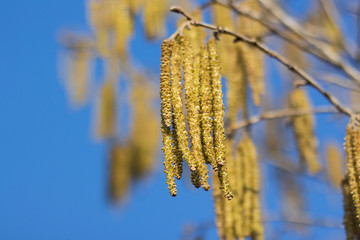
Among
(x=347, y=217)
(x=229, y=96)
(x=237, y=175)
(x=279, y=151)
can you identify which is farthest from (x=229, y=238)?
(x=279, y=151)

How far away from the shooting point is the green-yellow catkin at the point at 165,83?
1227 millimetres

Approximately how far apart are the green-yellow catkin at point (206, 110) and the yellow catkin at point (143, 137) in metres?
2.21

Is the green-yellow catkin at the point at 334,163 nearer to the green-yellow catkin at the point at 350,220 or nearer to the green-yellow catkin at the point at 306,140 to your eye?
the green-yellow catkin at the point at 306,140

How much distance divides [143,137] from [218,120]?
2.41 m

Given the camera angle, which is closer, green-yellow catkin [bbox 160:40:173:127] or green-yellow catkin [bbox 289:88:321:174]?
green-yellow catkin [bbox 160:40:173:127]

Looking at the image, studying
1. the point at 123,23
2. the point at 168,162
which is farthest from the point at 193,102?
the point at 123,23

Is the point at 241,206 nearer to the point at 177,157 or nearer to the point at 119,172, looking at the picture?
the point at 177,157

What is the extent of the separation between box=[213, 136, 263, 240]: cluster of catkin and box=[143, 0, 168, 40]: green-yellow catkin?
1.92 ft

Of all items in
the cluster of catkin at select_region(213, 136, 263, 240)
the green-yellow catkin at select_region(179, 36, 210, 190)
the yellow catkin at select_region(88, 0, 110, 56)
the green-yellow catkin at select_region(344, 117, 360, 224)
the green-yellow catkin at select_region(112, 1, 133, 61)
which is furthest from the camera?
the yellow catkin at select_region(88, 0, 110, 56)

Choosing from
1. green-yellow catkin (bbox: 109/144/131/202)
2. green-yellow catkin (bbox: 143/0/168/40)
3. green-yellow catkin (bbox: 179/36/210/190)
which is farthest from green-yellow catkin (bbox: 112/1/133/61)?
green-yellow catkin (bbox: 109/144/131/202)

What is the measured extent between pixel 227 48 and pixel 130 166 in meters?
1.45

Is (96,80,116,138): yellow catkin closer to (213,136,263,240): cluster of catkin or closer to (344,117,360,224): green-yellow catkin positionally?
(213,136,263,240): cluster of catkin

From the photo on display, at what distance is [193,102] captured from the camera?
125 centimetres

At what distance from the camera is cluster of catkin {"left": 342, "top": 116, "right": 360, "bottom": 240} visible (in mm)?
1387
